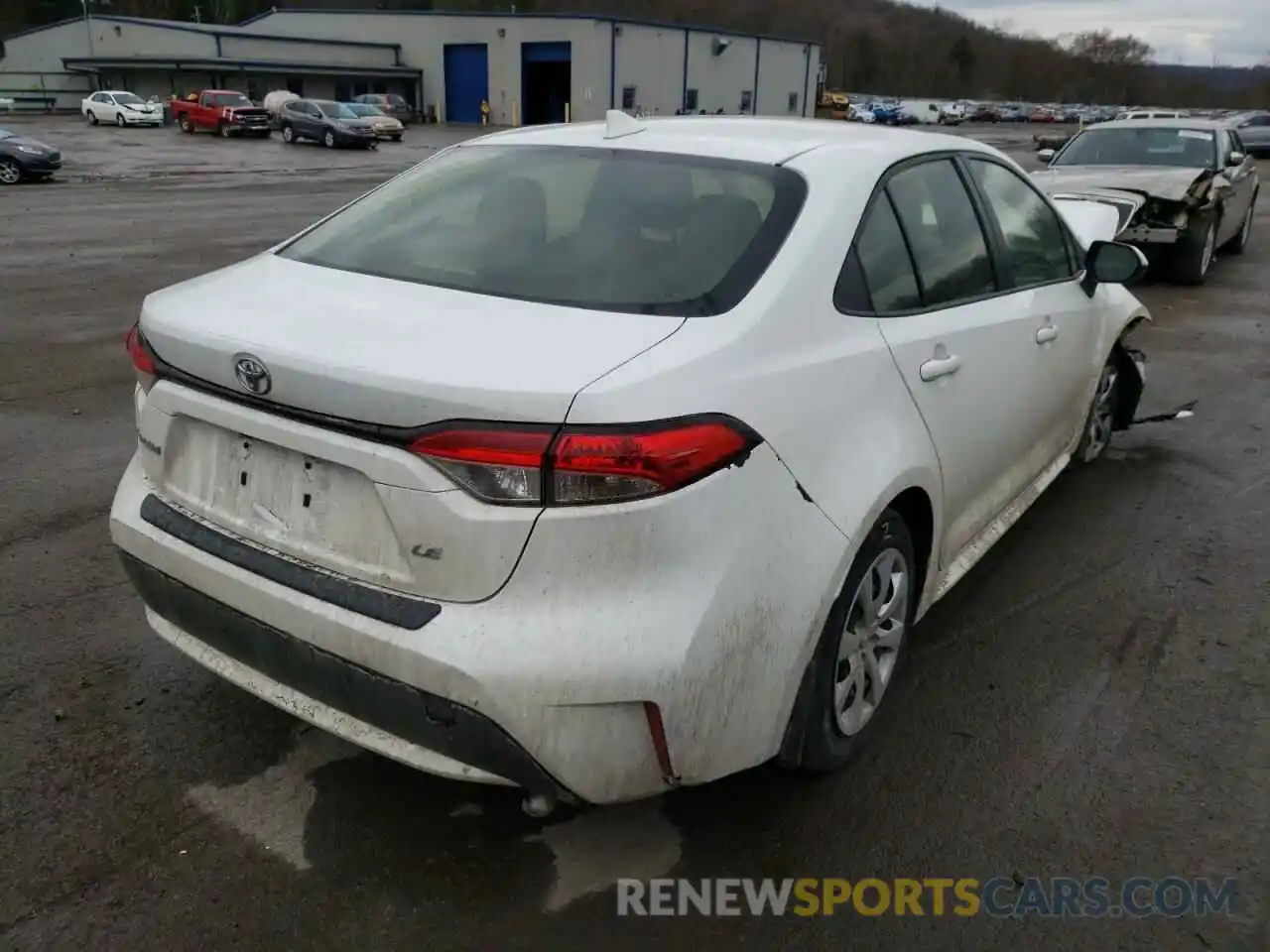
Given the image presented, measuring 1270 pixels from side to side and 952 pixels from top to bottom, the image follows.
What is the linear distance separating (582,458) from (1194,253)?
10.7 m

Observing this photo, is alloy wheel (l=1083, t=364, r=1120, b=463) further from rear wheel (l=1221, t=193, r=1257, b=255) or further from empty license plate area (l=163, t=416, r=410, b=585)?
rear wheel (l=1221, t=193, r=1257, b=255)

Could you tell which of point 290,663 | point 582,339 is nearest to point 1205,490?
point 582,339

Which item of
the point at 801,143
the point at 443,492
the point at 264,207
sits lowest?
the point at 264,207

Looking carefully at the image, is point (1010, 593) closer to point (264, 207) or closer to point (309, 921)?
point (309, 921)

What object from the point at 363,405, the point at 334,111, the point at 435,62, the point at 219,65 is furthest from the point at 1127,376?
the point at 435,62

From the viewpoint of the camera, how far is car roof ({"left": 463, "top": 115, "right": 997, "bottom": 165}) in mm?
3035

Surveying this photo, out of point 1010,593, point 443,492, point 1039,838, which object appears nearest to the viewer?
point 443,492

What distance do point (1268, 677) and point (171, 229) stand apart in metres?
14.2

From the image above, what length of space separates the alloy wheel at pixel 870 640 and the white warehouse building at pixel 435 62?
56570 millimetres

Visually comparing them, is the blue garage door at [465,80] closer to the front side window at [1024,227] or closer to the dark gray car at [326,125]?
the dark gray car at [326,125]

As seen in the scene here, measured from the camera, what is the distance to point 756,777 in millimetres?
2883

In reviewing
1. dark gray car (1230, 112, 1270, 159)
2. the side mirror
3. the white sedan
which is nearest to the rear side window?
the side mirror

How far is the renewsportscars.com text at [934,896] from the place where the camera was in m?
2.47

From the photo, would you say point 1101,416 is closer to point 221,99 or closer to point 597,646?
point 597,646
